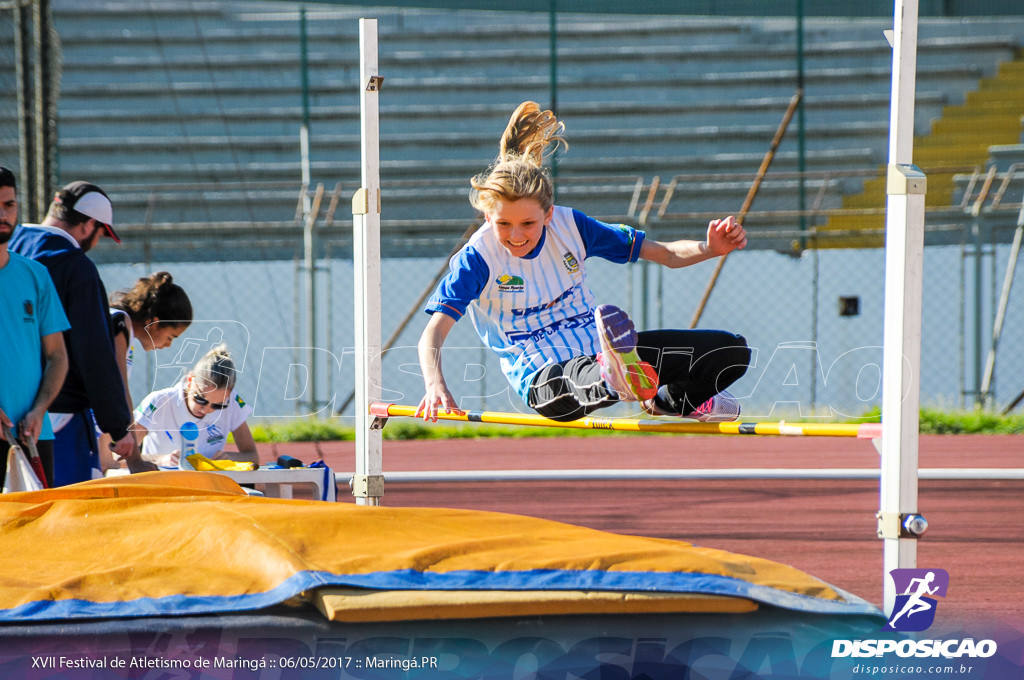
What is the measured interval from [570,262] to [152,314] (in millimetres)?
1403

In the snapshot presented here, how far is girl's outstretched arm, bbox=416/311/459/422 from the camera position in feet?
8.71

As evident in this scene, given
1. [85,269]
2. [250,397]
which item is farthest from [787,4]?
[85,269]

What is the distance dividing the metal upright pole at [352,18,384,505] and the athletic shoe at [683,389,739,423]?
44.0 inches

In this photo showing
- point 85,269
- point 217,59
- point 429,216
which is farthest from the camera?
point 217,59

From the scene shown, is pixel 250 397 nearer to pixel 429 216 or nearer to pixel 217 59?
pixel 429 216

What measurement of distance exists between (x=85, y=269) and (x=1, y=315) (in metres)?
0.28

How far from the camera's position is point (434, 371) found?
2691 millimetres

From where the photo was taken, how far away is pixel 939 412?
748 cm

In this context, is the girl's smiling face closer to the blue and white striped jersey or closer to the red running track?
the blue and white striped jersey

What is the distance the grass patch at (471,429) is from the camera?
724cm

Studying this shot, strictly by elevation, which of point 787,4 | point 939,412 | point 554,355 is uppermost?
point 787,4

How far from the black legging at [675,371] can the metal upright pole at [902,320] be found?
0.47 metres

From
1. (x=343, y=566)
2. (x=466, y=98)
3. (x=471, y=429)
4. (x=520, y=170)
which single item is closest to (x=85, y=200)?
(x=520, y=170)

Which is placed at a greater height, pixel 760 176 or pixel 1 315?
pixel 760 176
